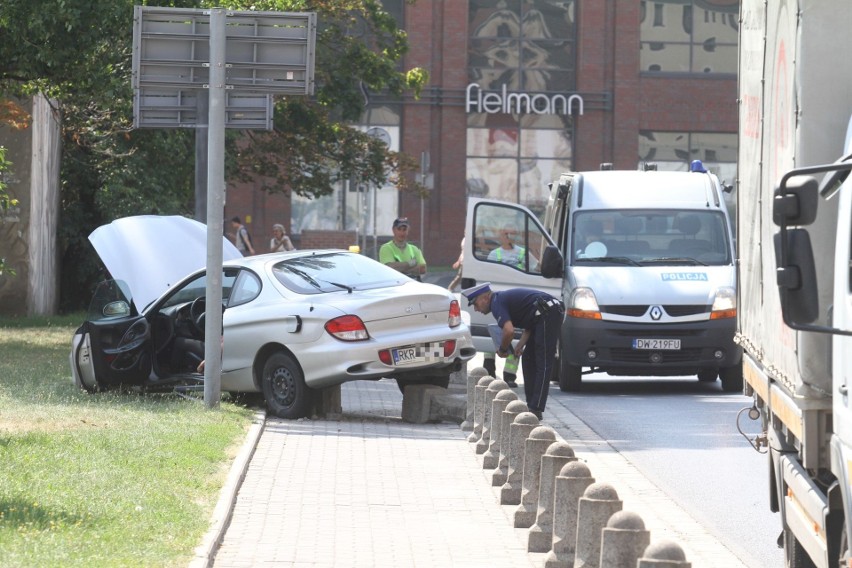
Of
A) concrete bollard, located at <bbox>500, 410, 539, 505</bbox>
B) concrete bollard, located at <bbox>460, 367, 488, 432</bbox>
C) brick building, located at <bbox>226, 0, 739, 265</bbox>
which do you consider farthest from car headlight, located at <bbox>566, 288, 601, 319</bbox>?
brick building, located at <bbox>226, 0, 739, 265</bbox>

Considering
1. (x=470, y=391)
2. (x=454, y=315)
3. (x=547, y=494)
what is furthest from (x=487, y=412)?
(x=547, y=494)

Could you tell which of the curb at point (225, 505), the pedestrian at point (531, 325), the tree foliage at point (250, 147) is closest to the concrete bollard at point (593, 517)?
the curb at point (225, 505)

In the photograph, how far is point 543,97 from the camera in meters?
53.7

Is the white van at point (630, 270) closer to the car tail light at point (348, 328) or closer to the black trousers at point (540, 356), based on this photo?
the black trousers at point (540, 356)

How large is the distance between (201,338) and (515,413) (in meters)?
6.12

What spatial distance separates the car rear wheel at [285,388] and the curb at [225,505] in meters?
1.07

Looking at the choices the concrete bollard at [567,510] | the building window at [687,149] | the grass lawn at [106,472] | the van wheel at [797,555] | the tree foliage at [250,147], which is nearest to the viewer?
the van wheel at [797,555]

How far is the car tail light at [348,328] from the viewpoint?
13586 millimetres

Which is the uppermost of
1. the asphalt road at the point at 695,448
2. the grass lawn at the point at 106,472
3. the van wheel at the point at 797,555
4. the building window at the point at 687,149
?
the building window at the point at 687,149

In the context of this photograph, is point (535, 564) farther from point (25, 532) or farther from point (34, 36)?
point (34, 36)

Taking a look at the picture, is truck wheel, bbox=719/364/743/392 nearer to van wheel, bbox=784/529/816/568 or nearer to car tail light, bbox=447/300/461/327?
car tail light, bbox=447/300/461/327

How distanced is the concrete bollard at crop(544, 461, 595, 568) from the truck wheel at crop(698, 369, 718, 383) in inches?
Result: 446

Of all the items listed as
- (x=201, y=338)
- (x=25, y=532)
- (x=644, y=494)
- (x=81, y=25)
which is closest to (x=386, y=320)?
(x=201, y=338)

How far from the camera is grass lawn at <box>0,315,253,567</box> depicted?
7387 mm
